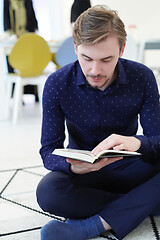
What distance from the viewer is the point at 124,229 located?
89cm

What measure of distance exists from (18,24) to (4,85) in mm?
879

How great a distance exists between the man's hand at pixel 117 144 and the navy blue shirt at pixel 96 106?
0.09m

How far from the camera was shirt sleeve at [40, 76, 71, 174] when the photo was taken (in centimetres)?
100

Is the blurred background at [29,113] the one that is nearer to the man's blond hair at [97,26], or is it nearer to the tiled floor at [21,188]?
the tiled floor at [21,188]

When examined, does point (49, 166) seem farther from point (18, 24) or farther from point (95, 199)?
point (18, 24)

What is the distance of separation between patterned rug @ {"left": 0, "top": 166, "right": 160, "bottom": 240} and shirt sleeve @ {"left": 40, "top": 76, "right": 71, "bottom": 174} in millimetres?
230

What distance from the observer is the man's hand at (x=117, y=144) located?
83 cm

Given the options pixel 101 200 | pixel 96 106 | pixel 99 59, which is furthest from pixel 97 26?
pixel 101 200

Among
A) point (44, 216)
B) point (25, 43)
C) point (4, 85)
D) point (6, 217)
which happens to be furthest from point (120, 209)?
point (4, 85)

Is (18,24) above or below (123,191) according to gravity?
above

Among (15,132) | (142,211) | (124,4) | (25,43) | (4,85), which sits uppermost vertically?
(124,4)

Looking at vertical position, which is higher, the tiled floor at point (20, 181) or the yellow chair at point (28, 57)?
the yellow chair at point (28, 57)

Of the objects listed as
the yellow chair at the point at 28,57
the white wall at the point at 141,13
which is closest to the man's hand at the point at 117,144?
the yellow chair at the point at 28,57

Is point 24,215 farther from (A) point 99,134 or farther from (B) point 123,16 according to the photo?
(B) point 123,16
